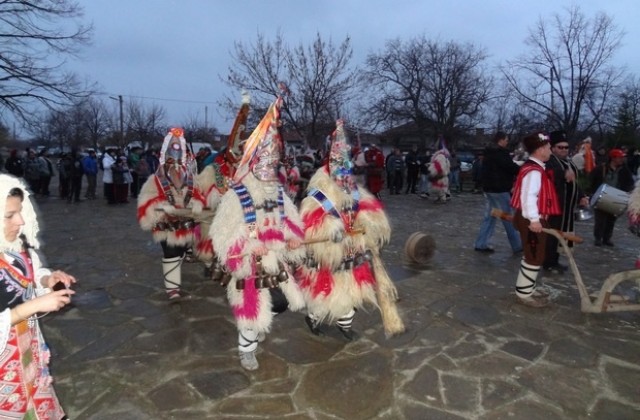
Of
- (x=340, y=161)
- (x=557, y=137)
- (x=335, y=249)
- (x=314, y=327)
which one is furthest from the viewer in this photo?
(x=557, y=137)

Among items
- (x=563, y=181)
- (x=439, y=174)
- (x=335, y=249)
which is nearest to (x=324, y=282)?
(x=335, y=249)

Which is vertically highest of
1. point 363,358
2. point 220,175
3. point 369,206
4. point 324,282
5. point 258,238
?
point 220,175

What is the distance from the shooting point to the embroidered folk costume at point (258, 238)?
3.51 meters

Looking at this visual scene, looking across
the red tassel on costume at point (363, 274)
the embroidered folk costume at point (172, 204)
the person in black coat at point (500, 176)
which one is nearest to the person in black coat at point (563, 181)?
the person in black coat at point (500, 176)

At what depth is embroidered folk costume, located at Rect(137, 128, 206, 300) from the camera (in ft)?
16.8

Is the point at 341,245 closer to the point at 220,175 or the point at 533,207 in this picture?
the point at 533,207

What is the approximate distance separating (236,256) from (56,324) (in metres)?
2.62

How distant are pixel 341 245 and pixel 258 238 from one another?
78 centimetres

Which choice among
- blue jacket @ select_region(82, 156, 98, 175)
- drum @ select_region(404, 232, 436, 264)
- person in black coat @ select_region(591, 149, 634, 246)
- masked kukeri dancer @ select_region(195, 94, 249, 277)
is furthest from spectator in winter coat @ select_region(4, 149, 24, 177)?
person in black coat @ select_region(591, 149, 634, 246)

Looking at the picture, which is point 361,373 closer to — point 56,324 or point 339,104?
point 56,324

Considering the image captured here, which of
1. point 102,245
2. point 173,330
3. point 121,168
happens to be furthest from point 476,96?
point 173,330

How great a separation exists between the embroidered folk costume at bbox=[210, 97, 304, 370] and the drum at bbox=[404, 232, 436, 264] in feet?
11.3

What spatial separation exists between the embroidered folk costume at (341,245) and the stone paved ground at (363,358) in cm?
46

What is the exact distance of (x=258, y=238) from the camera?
3549mm
